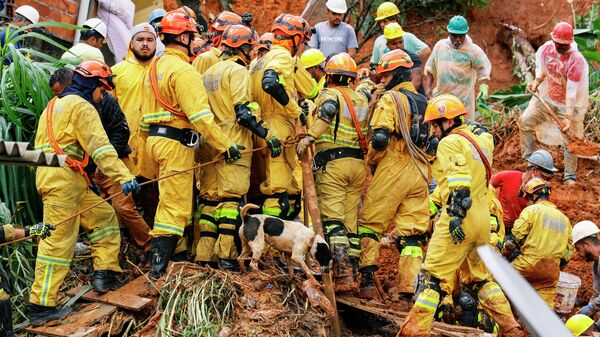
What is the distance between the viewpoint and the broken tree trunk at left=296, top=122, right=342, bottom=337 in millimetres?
7586

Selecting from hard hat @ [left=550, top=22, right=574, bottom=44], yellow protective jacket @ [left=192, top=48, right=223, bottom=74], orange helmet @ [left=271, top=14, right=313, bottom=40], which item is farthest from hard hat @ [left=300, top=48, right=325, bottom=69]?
hard hat @ [left=550, top=22, right=574, bottom=44]

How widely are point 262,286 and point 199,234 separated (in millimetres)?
1037

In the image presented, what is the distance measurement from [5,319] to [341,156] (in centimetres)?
352

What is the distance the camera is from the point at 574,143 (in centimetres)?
1177

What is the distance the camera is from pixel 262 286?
7562 mm

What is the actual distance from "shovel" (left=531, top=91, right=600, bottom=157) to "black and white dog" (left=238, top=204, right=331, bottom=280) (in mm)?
5233

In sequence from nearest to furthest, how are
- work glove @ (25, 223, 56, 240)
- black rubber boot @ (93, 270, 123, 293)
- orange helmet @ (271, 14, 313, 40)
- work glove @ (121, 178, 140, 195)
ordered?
1. work glove @ (25, 223, 56, 240)
2. work glove @ (121, 178, 140, 195)
3. black rubber boot @ (93, 270, 123, 293)
4. orange helmet @ (271, 14, 313, 40)

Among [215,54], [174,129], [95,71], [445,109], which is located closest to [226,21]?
[215,54]

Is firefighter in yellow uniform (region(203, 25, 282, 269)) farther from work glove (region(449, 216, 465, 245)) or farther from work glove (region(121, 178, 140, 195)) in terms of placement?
work glove (region(449, 216, 465, 245))

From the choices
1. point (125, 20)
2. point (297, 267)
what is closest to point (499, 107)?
point (125, 20)

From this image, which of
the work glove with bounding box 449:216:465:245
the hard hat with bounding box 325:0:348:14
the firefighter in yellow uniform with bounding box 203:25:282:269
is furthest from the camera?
the hard hat with bounding box 325:0:348:14

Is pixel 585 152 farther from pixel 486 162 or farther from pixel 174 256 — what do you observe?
pixel 174 256

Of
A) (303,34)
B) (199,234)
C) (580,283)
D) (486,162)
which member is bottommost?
(580,283)

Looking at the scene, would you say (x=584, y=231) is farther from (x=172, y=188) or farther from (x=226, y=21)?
(x=172, y=188)
